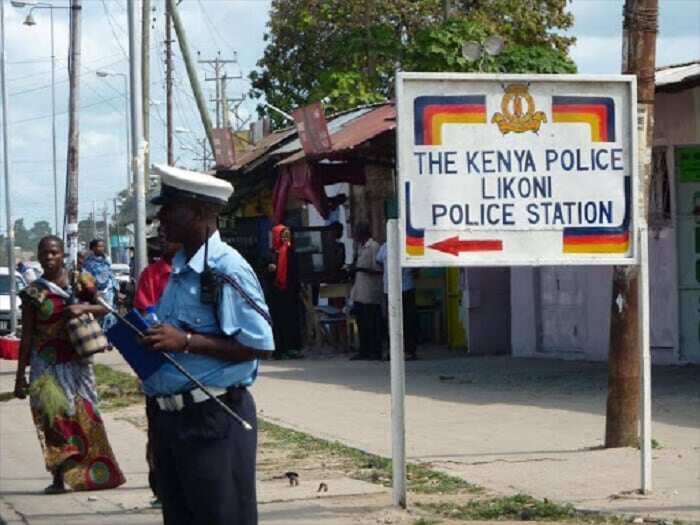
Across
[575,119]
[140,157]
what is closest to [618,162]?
[575,119]

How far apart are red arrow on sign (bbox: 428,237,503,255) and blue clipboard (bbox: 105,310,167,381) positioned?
4082 mm

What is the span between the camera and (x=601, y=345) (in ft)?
64.3

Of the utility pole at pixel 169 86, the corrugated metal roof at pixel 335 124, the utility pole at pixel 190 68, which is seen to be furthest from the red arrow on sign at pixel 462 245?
the utility pole at pixel 169 86

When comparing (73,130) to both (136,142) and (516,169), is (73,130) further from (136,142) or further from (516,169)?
(516,169)

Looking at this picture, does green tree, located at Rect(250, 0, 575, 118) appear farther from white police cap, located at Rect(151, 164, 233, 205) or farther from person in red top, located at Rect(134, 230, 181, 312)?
white police cap, located at Rect(151, 164, 233, 205)

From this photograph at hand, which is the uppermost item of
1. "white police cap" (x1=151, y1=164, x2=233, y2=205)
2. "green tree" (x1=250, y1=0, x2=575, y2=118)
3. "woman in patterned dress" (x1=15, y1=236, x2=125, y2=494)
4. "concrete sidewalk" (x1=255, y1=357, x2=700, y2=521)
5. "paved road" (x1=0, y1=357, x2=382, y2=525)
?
"green tree" (x1=250, y1=0, x2=575, y2=118)

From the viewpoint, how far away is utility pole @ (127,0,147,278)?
2141 cm

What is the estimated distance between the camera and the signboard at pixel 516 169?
32.3ft

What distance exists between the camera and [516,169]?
9961 mm

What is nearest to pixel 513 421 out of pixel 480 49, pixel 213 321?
pixel 480 49

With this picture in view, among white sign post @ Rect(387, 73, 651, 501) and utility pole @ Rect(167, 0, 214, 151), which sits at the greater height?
utility pole @ Rect(167, 0, 214, 151)

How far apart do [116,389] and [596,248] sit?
11118 mm

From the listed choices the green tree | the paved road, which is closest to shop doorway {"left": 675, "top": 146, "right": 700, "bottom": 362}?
the paved road

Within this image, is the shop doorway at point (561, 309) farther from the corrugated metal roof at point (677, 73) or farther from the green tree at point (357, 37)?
the green tree at point (357, 37)
